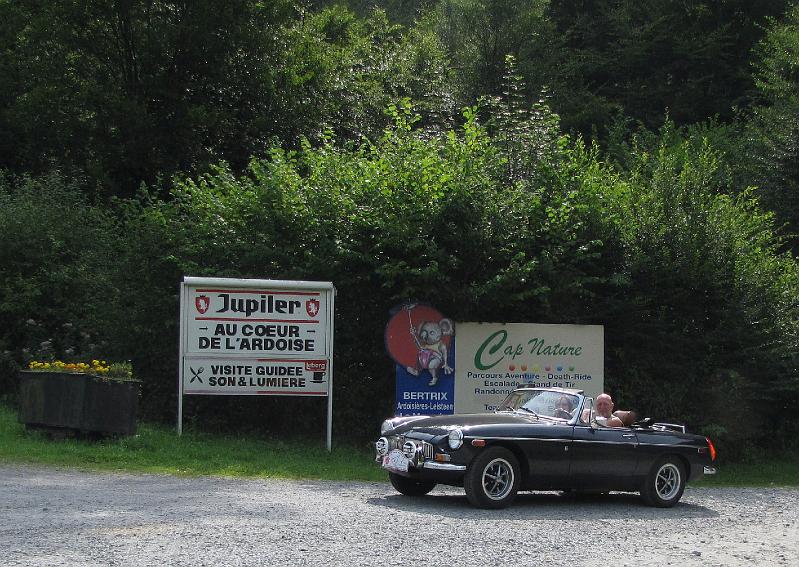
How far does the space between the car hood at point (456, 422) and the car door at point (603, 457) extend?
0.52 metres

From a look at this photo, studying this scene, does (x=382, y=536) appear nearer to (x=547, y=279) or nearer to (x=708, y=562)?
(x=708, y=562)

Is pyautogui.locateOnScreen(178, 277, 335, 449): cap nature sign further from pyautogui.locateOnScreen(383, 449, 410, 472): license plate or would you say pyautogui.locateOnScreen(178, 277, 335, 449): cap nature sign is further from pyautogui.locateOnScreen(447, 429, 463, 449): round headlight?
pyautogui.locateOnScreen(447, 429, 463, 449): round headlight

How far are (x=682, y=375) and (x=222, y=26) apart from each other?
1644 cm

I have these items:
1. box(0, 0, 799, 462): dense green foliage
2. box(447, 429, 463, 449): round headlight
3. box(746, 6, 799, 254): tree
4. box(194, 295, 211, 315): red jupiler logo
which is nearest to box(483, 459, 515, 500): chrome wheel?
box(447, 429, 463, 449): round headlight

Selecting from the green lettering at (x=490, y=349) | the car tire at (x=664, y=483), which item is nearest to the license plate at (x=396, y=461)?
the car tire at (x=664, y=483)

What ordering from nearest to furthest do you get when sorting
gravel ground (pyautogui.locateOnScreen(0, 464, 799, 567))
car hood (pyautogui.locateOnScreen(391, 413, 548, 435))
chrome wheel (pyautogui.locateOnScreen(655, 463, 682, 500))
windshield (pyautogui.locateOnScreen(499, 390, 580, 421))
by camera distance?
1. gravel ground (pyautogui.locateOnScreen(0, 464, 799, 567))
2. car hood (pyautogui.locateOnScreen(391, 413, 548, 435))
3. windshield (pyautogui.locateOnScreen(499, 390, 580, 421))
4. chrome wheel (pyautogui.locateOnScreen(655, 463, 682, 500))

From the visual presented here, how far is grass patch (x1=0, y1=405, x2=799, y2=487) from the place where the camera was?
13.7m

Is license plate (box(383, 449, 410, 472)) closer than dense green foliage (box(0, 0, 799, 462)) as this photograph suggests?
Yes

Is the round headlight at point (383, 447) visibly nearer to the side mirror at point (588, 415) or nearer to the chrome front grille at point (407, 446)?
the chrome front grille at point (407, 446)

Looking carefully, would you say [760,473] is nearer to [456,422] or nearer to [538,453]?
[538,453]

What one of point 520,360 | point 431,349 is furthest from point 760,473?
point 431,349

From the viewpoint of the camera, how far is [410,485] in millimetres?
12016

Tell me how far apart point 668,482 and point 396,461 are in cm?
357

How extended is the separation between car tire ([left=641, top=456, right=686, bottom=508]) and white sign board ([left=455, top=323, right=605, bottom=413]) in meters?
4.80
